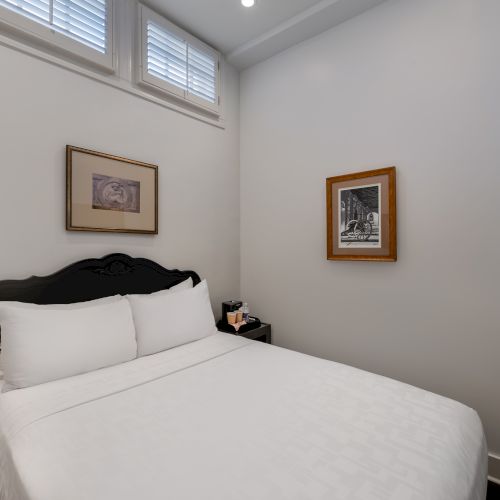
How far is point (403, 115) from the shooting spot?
2.23 metres

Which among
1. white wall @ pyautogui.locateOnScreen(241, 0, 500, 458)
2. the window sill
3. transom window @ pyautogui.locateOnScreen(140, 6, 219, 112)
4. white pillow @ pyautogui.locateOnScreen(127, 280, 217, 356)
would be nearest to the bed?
white pillow @ pyautogui.locateOnScreen(127, 280, 217, 356)

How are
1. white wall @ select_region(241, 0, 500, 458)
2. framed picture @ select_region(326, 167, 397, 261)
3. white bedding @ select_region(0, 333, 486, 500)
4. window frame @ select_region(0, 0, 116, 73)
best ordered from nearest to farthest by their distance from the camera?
1. white bedding @ select_region(0, 333, 486, 500)
2. window frame @ select_region(0, 0, 116, 73)
3. white wall @ select_region(241, 0, 500, 458)
4. framed picture @ select_region(326, 167, 397, 261)

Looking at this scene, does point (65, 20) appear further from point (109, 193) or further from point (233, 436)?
point (233, 436)

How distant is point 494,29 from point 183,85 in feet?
7.18

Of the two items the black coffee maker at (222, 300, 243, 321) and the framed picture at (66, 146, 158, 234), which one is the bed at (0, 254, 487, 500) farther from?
the black coffee maker at (222, 300, 243, 321)

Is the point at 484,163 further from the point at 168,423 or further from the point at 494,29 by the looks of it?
the point at 168,423

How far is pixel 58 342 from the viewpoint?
1637 mm

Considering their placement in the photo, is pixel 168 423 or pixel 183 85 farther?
pixel 183 85

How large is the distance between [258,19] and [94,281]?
2.40 meters

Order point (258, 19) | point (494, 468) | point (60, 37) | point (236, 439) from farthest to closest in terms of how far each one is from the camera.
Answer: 1. point (258, 19)
2. point (60, 37)
3. point (494, 468)
4. point (236, 439)

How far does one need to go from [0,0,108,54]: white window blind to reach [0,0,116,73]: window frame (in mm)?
25

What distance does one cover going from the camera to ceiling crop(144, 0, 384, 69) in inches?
95.0

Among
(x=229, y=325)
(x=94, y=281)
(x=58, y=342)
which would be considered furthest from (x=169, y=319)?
(x=229, y=325)

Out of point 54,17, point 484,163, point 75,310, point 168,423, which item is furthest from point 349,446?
point 54,17
